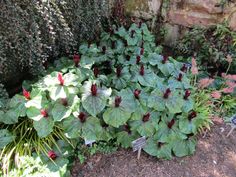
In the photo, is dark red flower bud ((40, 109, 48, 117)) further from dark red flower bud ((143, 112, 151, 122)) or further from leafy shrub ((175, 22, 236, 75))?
leafy shrub ((175, 22, 236, 75))

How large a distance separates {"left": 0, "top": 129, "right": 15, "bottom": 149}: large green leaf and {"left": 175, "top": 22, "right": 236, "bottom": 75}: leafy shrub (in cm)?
198

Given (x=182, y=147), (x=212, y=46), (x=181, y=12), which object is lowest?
(x=182, y=147)

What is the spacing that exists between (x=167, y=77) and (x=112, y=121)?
799mm

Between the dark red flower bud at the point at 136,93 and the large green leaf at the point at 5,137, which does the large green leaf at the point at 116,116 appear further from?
the large green leaf at the point at 5,137

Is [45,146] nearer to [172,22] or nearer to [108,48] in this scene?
[108,48]

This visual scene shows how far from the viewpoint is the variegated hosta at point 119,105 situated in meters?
2.16

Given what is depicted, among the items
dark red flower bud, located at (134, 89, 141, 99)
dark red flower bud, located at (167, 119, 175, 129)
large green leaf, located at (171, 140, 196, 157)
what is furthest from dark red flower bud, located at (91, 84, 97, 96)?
large green leaf, located at (171, 140, 196, 157)

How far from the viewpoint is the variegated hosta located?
2164 mm

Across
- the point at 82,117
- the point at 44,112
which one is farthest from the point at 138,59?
the point at 44,112

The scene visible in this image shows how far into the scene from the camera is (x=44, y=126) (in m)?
2.13

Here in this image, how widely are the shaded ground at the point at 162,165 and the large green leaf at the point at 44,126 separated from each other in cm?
37

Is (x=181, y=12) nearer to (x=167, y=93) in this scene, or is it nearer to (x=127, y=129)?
(x=167, y=93)

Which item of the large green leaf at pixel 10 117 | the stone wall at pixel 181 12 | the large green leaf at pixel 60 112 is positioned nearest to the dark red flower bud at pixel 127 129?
the large green leaf at pixel 60 112

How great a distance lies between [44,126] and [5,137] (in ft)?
1.02
